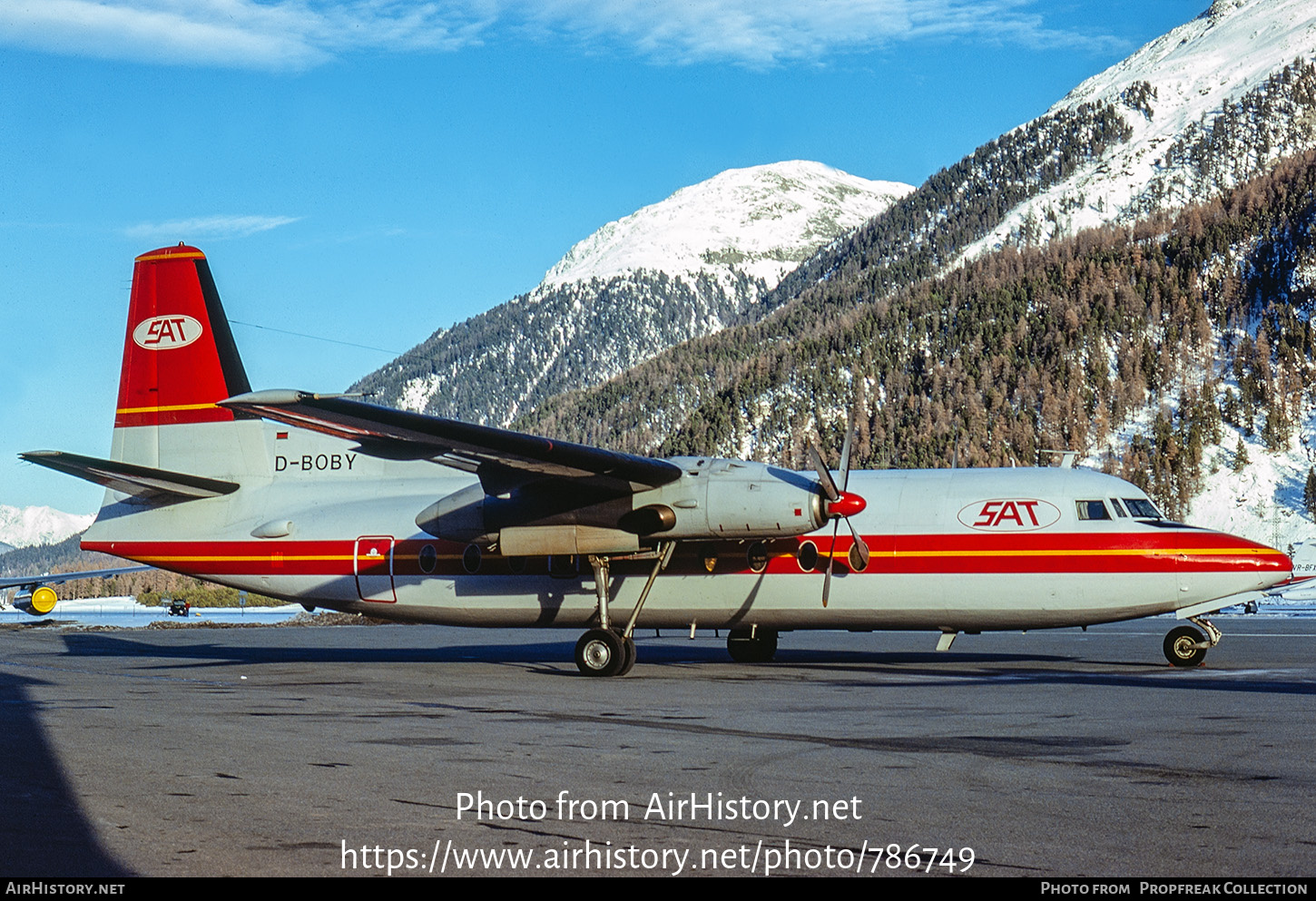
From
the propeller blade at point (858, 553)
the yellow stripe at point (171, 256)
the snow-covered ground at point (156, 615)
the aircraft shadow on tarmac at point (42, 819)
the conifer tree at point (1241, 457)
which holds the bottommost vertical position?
the snow-covered ground at point (156, 615)

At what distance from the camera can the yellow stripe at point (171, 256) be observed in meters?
24.7

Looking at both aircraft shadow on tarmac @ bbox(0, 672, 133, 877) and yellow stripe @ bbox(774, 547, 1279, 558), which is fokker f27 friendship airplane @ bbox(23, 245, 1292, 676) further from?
aircraft shadow on tarmac @ bbox(0, 672, 133, 877)

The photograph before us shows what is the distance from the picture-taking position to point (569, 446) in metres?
18.1

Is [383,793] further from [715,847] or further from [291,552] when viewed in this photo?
[291,552]

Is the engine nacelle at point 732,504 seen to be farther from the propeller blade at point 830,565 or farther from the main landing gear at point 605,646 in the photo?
the propeller blade at point 830,565

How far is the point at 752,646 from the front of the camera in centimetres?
2352

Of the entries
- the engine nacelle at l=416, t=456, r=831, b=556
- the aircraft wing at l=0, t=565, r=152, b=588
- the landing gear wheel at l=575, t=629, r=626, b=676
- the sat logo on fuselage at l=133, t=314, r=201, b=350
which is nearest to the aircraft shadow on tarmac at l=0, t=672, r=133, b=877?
the engine nacelle at l=416, t=456, r=831, b=556

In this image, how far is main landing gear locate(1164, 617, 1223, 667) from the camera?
20.1m

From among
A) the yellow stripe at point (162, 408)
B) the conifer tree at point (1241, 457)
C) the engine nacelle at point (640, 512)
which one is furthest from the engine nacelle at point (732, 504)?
the conifer tree at point (1241, 457)

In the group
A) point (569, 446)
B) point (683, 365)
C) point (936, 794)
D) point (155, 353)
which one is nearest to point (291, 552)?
point (155, 353)

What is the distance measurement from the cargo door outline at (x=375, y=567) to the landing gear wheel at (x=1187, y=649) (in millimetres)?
13670

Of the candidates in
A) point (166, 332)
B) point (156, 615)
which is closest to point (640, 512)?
point (166, 332)

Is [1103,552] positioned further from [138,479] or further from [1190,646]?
[138,479]
